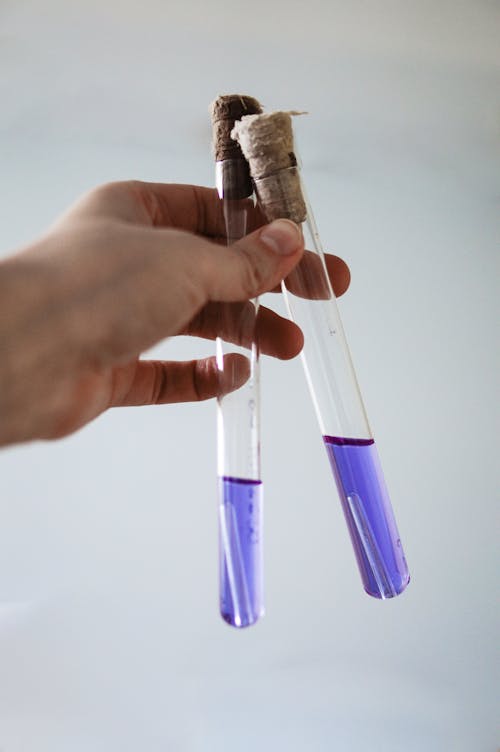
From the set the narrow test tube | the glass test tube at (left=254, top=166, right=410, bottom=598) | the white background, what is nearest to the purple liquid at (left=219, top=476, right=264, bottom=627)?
the narrow test tube

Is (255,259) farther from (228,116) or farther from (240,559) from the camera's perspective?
(240,559)

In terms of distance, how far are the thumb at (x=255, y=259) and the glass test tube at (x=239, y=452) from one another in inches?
2.4

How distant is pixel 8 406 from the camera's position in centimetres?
54

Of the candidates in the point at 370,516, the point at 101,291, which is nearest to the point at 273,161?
the point at 101,291

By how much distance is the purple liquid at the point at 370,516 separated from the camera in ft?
2.13

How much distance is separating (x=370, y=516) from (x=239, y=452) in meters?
0.14

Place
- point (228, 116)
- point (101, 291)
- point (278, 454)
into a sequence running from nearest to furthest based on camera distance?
point (101, 291), point (228, 116), point (278, 454)

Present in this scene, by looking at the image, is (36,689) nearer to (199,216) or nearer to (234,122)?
(199,216)

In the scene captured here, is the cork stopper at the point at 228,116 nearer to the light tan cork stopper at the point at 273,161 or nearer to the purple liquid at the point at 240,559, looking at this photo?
the light tan cork stopper at the point at 273,161

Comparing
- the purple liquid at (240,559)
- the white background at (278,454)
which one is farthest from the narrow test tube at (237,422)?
the white background at (278,454)

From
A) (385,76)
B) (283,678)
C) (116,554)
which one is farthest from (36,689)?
(385,76)

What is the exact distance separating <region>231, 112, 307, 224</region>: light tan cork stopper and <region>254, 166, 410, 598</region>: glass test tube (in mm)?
32

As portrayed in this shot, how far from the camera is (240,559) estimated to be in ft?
1.93

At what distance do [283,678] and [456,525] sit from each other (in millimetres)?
383
